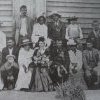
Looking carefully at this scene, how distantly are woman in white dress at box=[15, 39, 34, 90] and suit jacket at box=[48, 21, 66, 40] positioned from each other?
450 mm

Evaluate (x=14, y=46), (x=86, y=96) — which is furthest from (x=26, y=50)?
(x=86, y=96)

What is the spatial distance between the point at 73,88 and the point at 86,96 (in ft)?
1.35

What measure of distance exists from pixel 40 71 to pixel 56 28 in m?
0.86

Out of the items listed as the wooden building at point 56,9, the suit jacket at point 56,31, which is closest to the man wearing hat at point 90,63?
the wooden building at point 56,9

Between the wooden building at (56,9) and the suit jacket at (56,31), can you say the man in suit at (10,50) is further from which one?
the suit jacket at (56,31)

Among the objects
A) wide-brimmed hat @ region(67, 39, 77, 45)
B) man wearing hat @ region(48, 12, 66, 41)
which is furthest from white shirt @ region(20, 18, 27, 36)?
wide-brimmed hat @ region(67, 39, 77, 45)

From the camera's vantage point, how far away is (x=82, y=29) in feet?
24.0

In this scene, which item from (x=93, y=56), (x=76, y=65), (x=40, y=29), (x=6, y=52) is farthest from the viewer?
(x=93, y=56)

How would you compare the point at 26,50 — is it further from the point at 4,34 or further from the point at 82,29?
the point at 82,29

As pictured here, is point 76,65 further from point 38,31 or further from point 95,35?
point 38,31

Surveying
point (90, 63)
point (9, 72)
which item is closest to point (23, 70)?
point (9, 72)

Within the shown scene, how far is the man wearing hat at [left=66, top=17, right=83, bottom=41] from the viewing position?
23.8 feet

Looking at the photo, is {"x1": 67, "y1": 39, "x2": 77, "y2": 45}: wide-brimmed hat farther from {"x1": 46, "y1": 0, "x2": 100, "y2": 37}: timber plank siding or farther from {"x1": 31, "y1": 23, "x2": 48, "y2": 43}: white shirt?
{"x1": 31, "y1": 23, "x2": 48, "y2": 43}: white shirt

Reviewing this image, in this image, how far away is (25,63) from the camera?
7.16 meters
